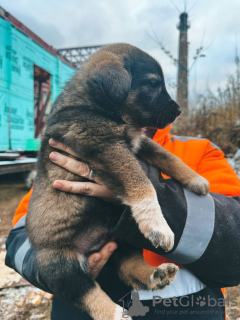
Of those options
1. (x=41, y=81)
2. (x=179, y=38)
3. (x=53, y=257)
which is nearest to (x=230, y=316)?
(x=53, y=257)

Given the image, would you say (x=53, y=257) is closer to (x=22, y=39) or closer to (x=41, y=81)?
(x=22, y=39)

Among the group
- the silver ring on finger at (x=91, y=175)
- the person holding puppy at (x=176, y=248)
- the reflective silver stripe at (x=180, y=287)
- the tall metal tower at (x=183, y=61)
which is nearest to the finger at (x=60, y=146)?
the person holding puppy at (x=176, y=248)

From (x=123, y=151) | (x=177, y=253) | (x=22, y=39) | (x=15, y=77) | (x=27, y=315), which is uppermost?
(x=22, y=39)

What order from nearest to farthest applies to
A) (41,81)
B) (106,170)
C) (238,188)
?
1. (106,170)
2. (238,188)
3. (41,81)

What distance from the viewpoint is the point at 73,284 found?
5.24ft

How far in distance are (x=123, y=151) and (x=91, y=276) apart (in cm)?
79

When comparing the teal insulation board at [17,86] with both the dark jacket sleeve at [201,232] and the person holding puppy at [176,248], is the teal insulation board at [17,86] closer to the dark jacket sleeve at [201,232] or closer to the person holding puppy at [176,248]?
the person holding puppy at [176,248]

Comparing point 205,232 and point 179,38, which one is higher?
point 179,38

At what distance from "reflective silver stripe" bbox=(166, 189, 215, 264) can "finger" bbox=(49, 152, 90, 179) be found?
64 centimetres

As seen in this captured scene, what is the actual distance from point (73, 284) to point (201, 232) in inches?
31.5

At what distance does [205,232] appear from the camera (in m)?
1.43

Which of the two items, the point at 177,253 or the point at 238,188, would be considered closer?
the point at 177,253

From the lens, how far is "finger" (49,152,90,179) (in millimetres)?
1653

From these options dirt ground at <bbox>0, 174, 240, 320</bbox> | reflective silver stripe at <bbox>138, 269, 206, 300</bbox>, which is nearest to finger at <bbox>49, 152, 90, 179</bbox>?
reflective silver stripe at <bbox>138, 269, 206, 300</bbox>
